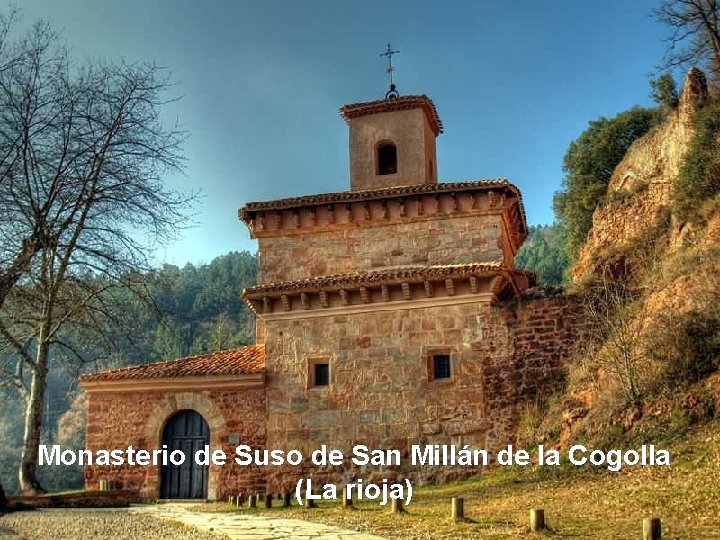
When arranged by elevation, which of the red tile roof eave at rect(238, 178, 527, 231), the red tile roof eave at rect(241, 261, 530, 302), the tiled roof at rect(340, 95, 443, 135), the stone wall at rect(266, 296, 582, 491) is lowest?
the stone wall at rect(266, 296, 582, 491)

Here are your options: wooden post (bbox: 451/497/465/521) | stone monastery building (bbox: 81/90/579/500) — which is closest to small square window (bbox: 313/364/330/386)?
stone monastery building (bbox: 81/90/579/500)

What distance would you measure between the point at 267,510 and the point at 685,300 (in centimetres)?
853

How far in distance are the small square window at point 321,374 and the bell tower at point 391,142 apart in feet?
16.5

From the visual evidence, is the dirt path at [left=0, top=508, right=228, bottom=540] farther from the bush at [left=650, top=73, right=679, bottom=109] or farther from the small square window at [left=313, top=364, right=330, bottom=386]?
the bush at [left=650, top=73, right=679, bottom=109]

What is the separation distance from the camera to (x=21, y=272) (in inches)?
478

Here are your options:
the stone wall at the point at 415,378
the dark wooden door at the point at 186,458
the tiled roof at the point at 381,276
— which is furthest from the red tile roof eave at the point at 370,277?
the dark wooden door at the point at 186,458

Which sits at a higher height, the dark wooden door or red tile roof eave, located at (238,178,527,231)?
red tile roof eave, located at (238,178,527,231)

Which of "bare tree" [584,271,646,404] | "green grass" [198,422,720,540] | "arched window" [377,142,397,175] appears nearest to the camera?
"green grass" [198,422,720,540]

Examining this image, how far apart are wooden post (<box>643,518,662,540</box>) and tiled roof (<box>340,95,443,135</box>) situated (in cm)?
1440

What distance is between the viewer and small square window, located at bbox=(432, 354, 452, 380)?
16188 millimetres

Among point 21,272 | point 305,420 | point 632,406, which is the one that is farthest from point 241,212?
point 632,406

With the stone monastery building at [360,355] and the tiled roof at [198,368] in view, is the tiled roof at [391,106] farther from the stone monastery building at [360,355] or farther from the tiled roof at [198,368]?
the tiled roof at [198,368]

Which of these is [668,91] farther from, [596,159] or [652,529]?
[652,529]

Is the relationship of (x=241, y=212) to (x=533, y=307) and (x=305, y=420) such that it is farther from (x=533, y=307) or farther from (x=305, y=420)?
(x=533, y=307)
